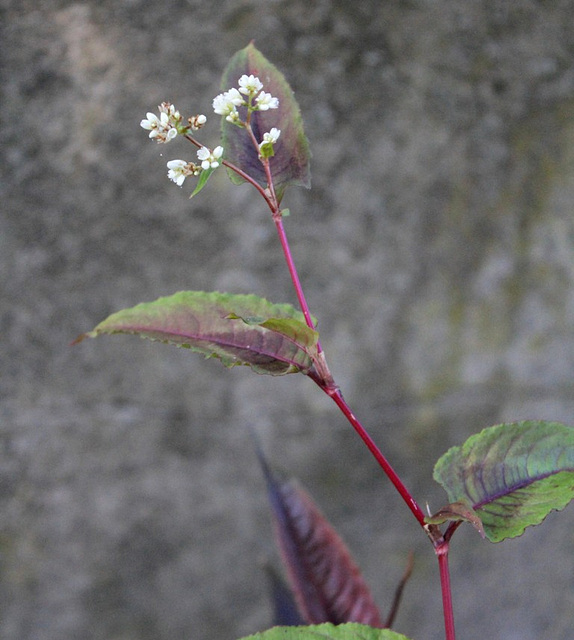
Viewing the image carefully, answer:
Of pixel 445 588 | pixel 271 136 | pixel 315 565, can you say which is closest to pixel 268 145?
pixel 271 136

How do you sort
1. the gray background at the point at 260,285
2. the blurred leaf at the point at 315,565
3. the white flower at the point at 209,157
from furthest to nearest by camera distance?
1. the gray background at the point at 260,285
2. the blurred leaf at the point at 315,565
3. the white flower at the point at 209,157

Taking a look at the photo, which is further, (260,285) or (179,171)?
(260,285)

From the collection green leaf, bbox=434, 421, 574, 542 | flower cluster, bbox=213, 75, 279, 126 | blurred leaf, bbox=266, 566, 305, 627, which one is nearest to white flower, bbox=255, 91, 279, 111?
flower cluster, bbox=213, 75, 279, 126

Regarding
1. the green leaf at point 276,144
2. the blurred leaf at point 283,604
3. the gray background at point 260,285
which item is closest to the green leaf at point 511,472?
the green leaf at point 276,144

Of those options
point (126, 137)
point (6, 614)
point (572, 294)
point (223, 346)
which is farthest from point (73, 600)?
point (572, 294)

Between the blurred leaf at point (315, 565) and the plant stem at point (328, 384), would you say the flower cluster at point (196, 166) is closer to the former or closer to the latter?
the plant stem at point (328, 384)

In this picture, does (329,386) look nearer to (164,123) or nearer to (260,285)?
(164,123)
